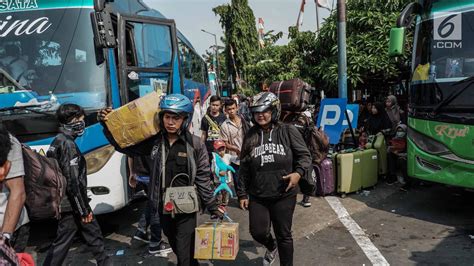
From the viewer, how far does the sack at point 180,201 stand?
308 cm

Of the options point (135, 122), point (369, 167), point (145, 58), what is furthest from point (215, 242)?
point (369, 167)

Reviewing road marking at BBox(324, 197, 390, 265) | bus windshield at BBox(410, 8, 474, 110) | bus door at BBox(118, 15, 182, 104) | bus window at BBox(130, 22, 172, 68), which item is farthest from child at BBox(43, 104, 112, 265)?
bus windshield at BBox(410, 8, 474, 110)

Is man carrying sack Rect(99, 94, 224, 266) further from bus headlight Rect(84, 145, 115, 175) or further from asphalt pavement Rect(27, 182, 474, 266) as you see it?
bus headlight Rect(84, 145, 115, 175)

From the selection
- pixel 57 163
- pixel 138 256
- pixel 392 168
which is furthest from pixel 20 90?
pixel 392 168

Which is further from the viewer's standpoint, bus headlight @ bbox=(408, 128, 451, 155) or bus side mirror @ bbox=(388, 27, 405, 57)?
bus side mirror @ bbox=(388, 27, 405, 57)

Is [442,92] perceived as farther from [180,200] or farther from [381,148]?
[180,200]

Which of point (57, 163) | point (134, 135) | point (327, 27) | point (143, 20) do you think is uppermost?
point (327, 27)

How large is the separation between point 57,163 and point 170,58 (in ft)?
9.06

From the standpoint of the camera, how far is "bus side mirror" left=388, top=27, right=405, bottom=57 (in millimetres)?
5203

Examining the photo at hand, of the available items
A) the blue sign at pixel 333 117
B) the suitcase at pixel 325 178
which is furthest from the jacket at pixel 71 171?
the blue sign at pixel 333 117

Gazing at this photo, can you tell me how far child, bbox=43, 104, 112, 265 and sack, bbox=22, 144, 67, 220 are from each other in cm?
34

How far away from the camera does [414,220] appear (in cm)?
510

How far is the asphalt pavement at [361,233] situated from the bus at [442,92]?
65 centimetres

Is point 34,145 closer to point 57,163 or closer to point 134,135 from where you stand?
point 57,163
